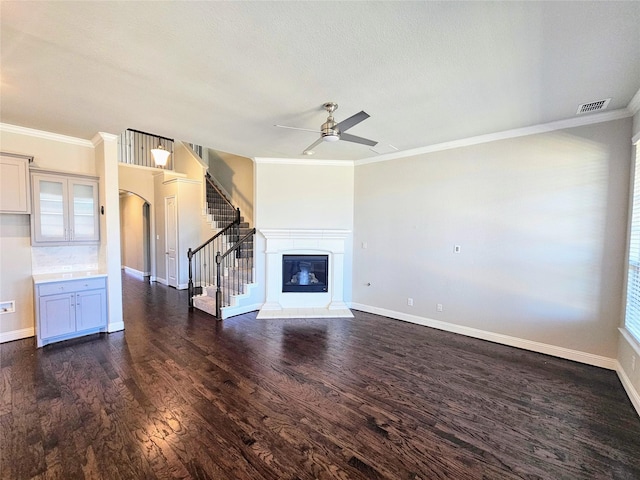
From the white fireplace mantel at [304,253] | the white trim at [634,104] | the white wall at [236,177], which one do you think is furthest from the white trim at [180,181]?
the white trim at [634,104]

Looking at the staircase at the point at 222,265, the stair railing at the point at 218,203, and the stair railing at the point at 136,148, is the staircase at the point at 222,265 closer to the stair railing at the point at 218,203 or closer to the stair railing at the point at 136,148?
the stair railing at the point at 218,203

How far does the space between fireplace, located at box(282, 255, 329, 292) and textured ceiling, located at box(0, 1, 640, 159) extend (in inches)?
104

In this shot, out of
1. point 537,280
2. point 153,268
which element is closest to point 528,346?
point 537,280

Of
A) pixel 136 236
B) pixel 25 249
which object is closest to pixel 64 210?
pixel 25 249

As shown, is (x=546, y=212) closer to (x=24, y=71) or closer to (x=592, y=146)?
(x=592, y=146)

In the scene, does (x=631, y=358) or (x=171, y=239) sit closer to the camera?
(x=631, y=358)

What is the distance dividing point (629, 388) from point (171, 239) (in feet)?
27.3

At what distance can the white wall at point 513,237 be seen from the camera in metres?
3.18

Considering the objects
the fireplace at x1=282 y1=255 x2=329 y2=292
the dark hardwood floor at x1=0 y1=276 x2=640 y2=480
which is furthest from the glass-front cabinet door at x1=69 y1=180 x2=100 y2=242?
the fireplace at x1=282 y1=255 x2=329 y2=292

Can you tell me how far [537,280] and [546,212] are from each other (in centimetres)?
89

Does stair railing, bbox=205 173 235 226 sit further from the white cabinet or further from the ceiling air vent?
the ceiling air vent

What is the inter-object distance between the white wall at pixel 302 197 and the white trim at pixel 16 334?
10.7ft

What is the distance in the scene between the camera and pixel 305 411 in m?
2.36

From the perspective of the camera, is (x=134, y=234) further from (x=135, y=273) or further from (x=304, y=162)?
(x=304, y=162)
